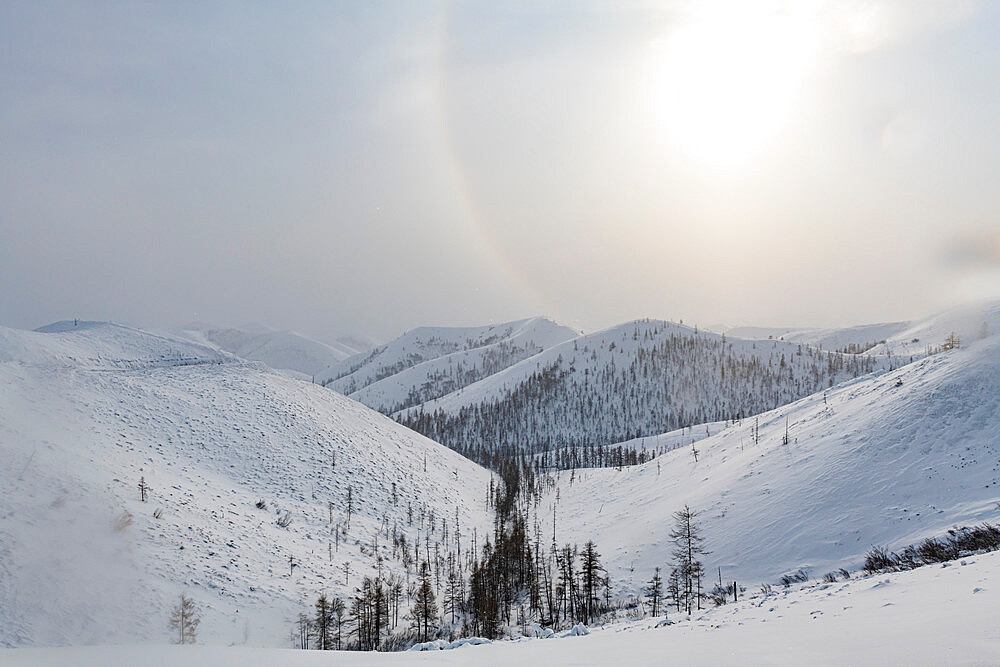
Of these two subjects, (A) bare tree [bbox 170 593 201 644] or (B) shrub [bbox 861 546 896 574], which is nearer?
(A) bare tree [bbox 170 593 201 644]

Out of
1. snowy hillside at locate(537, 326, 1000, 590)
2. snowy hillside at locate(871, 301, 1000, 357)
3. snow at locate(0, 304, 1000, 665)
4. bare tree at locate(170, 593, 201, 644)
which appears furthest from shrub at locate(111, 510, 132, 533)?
snowy hillside at locate(871, 301, 1000, 357)

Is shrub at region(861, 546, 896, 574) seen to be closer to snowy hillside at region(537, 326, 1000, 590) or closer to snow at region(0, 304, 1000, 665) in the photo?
snowy hillside at region(537, 326, 1000, 590)

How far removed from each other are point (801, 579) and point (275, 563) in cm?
3510

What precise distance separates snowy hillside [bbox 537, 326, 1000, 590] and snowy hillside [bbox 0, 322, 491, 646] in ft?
70.8

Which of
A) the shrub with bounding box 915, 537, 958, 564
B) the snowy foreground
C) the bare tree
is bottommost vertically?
the bare tree

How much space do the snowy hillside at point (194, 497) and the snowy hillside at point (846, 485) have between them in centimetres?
2156

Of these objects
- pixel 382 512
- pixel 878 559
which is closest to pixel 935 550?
pixel 878 559

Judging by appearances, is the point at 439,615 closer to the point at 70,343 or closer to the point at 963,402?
the point at 963,402

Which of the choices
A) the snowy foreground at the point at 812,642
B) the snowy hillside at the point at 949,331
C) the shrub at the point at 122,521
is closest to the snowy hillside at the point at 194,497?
the shrub at the point at 122,521

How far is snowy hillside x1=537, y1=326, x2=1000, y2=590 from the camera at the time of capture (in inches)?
1182

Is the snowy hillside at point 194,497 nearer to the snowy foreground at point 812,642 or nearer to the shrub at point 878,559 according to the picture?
the snowy foreground at point 812,642

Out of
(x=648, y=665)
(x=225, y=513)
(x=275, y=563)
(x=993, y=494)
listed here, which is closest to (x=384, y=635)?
(x=275, y=563)

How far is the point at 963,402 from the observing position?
37719mm

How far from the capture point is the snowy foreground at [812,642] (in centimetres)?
775
